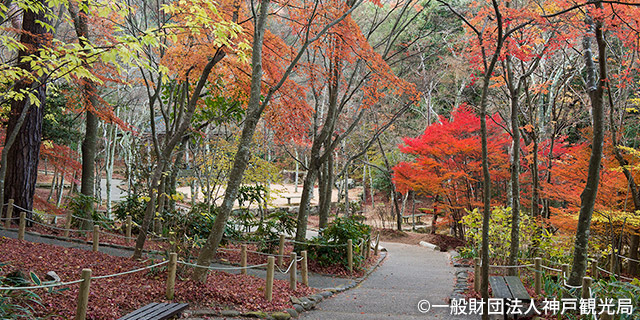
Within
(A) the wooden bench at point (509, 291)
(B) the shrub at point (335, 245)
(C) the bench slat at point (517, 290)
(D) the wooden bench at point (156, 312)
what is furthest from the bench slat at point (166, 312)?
(B) the shrub at point (335, 245)

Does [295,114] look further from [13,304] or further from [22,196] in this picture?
[22,196]

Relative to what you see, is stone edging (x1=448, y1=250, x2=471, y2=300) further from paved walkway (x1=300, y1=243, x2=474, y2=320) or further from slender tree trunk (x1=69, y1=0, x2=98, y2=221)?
slender tree trunk (x1=69, y1=0, x2=98, y2=221)

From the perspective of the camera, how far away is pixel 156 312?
14.5 feet

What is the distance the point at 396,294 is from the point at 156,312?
4.81 metres

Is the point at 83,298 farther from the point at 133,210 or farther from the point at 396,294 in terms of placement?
the point at 133,210

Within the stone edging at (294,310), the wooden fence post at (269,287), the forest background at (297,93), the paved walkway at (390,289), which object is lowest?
the paved walkway at (390,289)

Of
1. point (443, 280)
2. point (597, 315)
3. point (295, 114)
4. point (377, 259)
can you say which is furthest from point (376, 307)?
point (377, 259)

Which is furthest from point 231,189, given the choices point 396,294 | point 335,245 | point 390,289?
point 390,289

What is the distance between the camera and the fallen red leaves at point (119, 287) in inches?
183

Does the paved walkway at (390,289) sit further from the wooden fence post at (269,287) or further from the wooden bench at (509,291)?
the wooden bench at (509,291)

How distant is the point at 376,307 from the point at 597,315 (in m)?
3.07

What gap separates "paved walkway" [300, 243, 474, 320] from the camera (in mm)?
6312

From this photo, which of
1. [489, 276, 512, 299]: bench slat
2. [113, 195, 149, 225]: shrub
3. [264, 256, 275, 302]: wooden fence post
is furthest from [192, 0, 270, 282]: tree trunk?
[113, 195, 149, 225]: shrub

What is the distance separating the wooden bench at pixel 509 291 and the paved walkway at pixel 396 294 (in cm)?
72
